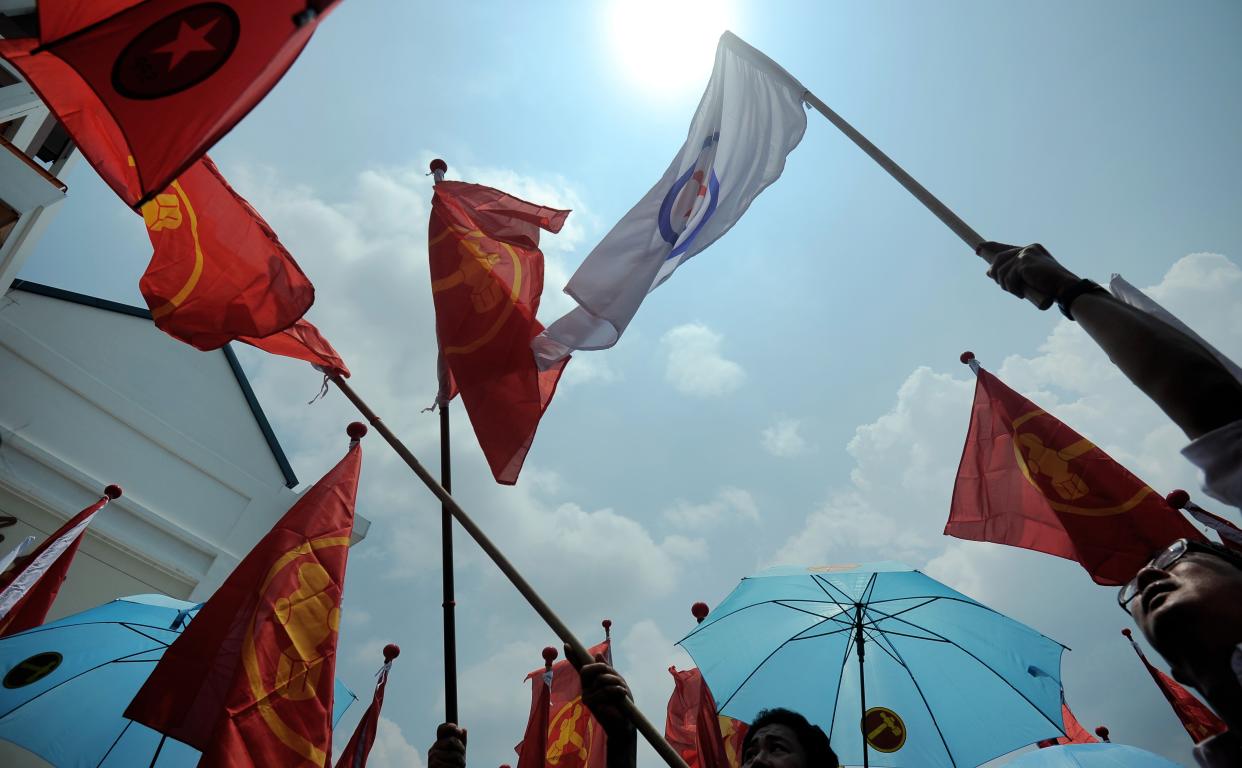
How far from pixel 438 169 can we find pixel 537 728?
17.3ft

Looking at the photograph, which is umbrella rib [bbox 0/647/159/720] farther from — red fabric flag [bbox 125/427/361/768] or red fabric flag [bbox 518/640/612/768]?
red fabric flag [bbox 518/640/612/768]

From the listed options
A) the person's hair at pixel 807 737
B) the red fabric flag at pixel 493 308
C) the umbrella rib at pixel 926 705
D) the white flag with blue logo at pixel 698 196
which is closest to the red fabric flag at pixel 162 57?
the red fabric flag at pixel 493 308

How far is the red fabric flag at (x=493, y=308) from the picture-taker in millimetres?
4516

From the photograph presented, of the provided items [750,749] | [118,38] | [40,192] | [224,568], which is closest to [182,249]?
[118,38]

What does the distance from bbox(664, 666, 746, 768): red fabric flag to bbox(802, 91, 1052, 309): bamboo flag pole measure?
434 centimetres

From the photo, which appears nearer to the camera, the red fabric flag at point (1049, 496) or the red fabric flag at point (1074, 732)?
the red fabric flag at point (1049, 496)

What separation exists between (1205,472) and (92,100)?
5.55 metres

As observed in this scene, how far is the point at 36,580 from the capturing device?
19.9 ft

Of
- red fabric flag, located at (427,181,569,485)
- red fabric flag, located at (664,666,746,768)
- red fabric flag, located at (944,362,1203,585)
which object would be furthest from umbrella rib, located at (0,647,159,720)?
red fabric flag, located at (944,362,1203,585)

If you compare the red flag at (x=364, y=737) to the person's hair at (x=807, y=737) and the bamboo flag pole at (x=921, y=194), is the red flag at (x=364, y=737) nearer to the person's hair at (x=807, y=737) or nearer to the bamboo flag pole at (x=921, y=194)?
the person's hair at (x=807, y=737)

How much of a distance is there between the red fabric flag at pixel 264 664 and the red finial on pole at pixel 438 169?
9.46 feet

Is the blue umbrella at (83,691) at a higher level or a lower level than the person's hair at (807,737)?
higher

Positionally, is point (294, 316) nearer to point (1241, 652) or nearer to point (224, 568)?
point (1241, 652)

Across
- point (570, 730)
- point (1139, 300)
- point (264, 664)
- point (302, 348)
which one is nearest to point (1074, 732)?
point (570, 730)
